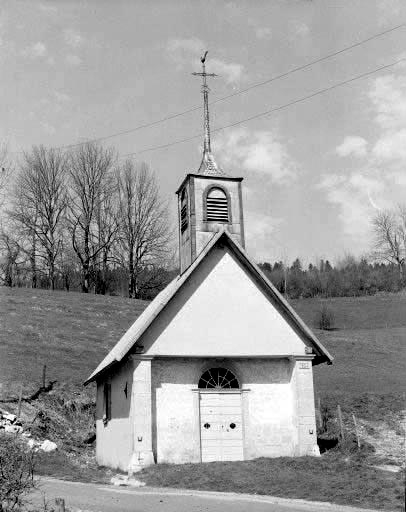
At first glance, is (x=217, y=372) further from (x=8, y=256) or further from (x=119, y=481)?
(x=8, y=256)

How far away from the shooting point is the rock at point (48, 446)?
22178mm

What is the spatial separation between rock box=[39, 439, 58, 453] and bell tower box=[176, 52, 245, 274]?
7.53 m

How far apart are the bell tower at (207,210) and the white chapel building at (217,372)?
1313 millimetres

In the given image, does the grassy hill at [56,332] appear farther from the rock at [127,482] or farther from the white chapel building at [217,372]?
the rock at [127,482]

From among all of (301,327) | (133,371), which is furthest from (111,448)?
(301,327)

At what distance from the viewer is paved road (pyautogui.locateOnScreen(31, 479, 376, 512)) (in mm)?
12688

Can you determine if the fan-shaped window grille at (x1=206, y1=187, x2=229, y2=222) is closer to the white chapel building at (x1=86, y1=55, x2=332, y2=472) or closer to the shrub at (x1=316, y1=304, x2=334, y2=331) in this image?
the white chapel building at (x1=86, y1=55, x2=332, y2=472)

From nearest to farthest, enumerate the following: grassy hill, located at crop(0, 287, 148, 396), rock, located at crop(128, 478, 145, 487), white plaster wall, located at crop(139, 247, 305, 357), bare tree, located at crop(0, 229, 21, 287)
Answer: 1. rock, located at crop(128, 478, 145, 487)
2. white plaster wall, located at crop(139, 247, 305, 357)
3. grassy hill, located at crop(0, 287, 148, 396)
4. bare tree, located at crop(0, 229, 21, 287)

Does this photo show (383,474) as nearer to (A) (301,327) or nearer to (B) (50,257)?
(A) (301,327)

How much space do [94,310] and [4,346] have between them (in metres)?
14.8

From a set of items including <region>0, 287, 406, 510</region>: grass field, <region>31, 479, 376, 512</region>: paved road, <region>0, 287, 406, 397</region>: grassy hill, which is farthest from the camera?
<region>0, 287, 406, 397</region>: grassy hill

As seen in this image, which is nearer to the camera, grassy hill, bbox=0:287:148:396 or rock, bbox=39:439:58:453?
rock, bbox=39:439:58:453

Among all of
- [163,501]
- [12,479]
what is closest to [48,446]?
[163,501]

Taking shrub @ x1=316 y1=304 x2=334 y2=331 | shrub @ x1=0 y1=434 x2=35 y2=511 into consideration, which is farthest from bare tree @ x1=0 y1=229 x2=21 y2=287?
shrub @ x1=0 y1=434 x2=35 y2=511
